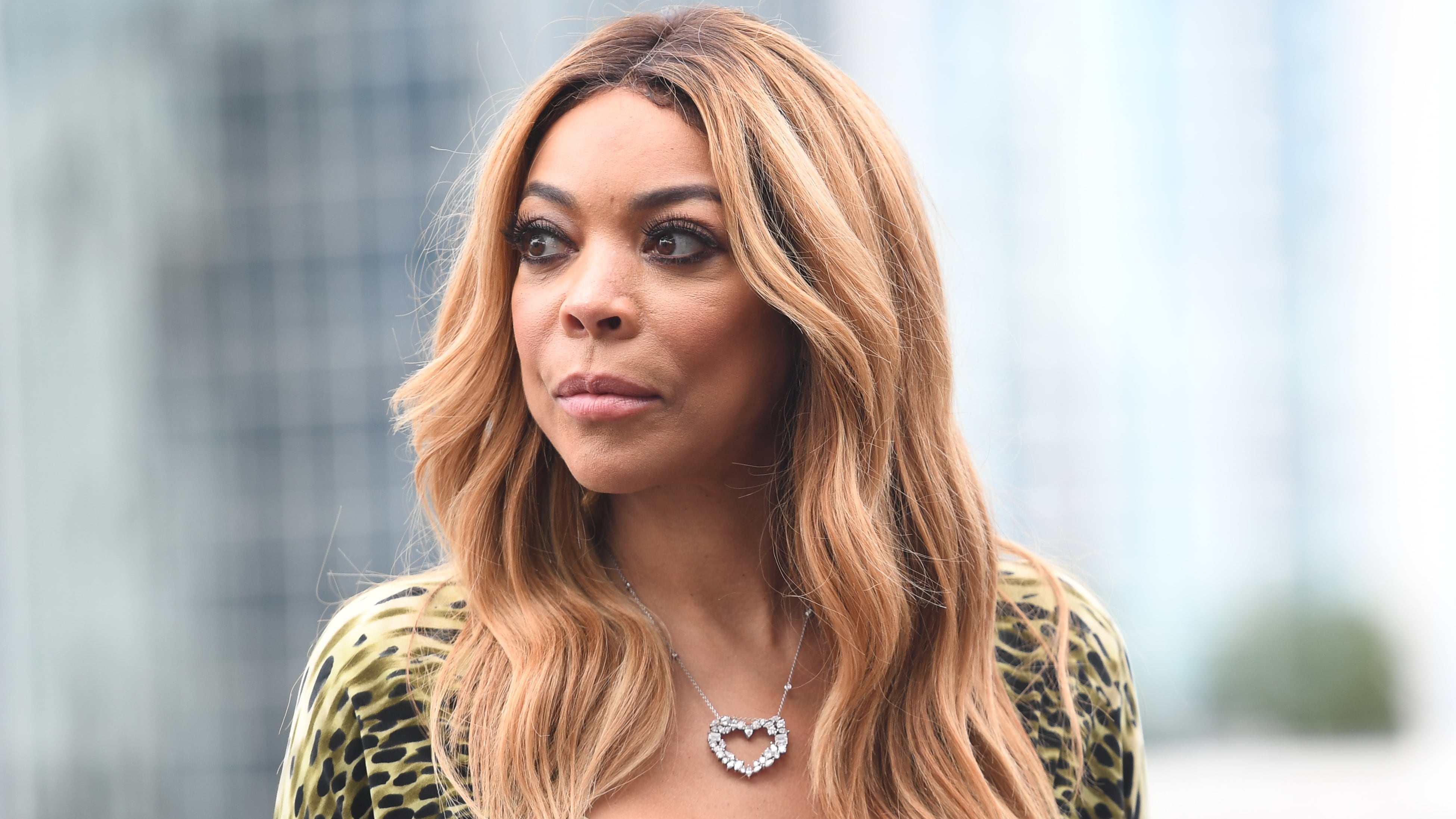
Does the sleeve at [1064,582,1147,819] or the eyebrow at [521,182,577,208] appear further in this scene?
the sleeve at [1064,582,1147,819]

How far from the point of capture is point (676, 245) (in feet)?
9.70

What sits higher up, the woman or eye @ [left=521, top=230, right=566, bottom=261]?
eye @ [left=521, top=230, right=566, bottom=261]

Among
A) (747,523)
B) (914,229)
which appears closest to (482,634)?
(747,523)

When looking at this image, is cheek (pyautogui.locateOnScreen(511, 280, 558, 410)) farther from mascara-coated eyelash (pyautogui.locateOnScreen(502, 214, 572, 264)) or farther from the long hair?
the long hair

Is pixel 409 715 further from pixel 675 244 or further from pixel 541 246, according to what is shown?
pixel 675 244

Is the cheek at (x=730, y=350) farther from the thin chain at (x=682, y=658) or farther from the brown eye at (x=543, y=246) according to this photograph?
the thin chain at (x=682, y=658)

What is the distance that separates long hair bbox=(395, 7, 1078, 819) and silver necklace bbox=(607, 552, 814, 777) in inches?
3.1

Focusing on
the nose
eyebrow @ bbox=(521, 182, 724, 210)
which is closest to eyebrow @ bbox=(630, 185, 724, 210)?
eyebrow @ bbox=(521, 182, 724, 210)

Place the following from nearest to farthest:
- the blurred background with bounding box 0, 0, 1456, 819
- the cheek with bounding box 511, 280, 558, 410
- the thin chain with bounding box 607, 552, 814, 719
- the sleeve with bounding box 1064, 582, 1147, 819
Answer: the cheek with bounding box 511, 280, 558, 410
the thin chain with bounding box 607, 552, 814, 719
the sleeve with bounding box 1064, 582, 1147, 819
the blurred background with bounding box 0, 0, 1456, 819

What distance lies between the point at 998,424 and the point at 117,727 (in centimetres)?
5535

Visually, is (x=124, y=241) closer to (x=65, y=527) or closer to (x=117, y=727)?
(x=65, y=527)

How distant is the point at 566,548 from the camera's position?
330 centimetres

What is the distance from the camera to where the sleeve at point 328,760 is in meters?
3.05

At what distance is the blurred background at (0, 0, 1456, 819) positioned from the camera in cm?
5303
